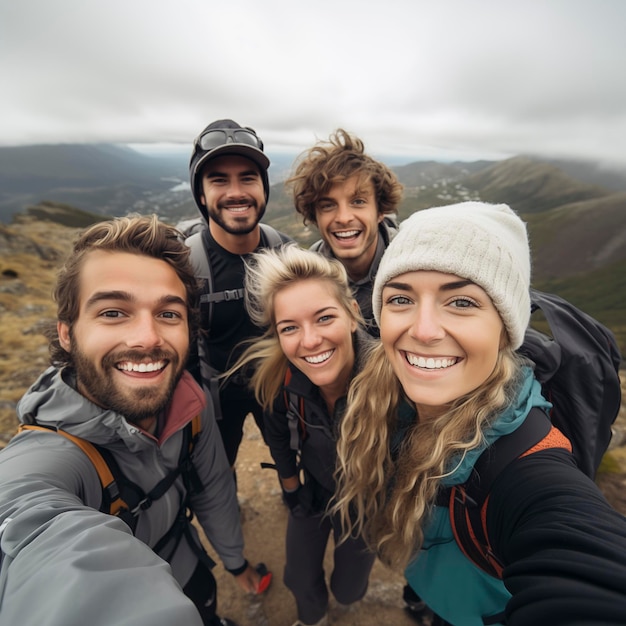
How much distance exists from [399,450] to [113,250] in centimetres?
345

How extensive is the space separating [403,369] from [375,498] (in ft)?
5.26

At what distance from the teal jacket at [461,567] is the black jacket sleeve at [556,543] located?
25 cm

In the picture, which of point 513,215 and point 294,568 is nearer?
point 513,215

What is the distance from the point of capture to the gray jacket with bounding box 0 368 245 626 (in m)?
1.49

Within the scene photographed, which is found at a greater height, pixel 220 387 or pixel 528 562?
pixel 528 562

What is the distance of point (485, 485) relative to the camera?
224cm

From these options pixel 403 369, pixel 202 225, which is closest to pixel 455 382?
pixel 403 369

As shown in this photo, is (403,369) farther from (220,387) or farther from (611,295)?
(611,295)

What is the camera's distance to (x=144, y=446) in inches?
114

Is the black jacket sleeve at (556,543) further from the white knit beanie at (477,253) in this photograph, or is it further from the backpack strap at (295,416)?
the backpack strap at (295,416)

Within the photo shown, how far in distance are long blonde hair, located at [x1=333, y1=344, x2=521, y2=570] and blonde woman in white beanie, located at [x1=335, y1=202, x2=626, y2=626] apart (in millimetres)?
12

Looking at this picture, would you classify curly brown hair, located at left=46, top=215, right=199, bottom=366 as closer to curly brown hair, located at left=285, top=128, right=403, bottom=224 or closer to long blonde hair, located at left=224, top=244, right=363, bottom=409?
long blonde hair, located at left=224, top=244, right=363, bottom=409

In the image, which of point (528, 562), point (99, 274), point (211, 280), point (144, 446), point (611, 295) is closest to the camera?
point (528, 562)

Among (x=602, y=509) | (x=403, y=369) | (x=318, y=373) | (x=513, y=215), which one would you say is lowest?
(x=318, y=373)
